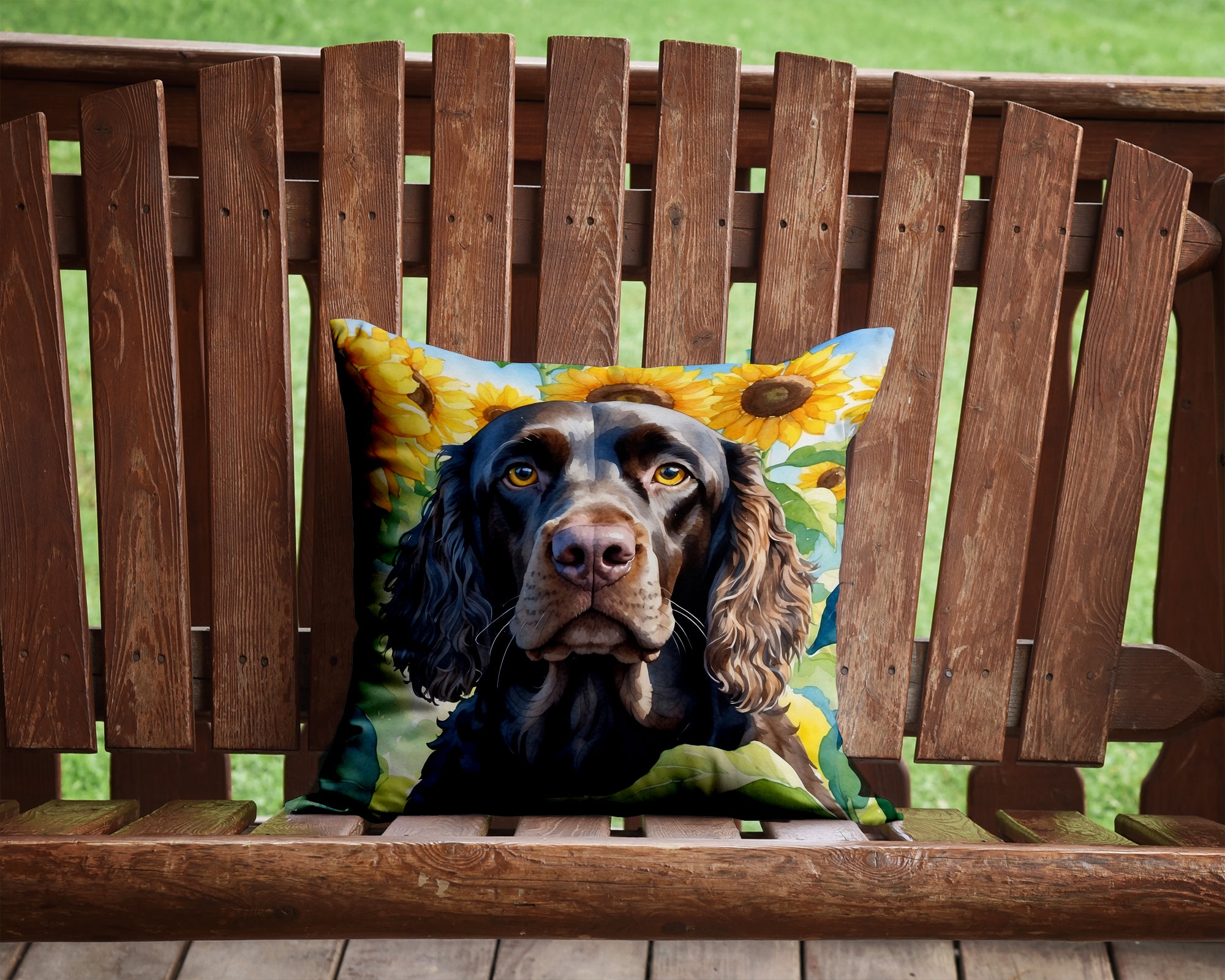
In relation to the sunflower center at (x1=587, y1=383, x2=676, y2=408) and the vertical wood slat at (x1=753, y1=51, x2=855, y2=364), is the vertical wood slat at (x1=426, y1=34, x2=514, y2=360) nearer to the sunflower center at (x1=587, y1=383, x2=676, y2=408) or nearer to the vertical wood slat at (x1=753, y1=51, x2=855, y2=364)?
the sunflower center at (x1=587, y1=383, x2=676, y2=408)

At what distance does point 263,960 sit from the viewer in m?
0.92

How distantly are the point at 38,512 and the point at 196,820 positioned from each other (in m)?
0.43

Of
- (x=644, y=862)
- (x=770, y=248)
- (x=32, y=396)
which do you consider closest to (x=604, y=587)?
(x=644, y=862)

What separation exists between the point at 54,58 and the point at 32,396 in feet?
1.46

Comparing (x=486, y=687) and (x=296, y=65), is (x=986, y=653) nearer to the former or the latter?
(x=486, y=687)

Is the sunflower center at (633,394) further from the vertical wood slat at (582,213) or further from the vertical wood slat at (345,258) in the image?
the vertical wood slat at (345,258)

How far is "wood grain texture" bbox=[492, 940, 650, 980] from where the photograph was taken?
90 centimetres

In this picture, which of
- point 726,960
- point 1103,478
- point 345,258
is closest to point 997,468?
point 1103,478

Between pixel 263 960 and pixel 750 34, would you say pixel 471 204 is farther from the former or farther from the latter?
pixel 750 34

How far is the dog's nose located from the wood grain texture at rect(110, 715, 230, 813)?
782 millimetres

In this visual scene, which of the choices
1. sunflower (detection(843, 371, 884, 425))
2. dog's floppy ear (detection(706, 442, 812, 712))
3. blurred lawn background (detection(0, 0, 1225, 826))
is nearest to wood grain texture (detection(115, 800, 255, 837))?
dog's floppy ear (detection(706, 442, 812, 712))

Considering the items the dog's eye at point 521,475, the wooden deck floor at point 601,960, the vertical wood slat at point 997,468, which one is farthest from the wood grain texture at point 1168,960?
the dog's eye at point 521,475

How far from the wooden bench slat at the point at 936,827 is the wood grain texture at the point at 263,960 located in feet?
1.75

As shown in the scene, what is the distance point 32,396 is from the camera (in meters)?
1.26
